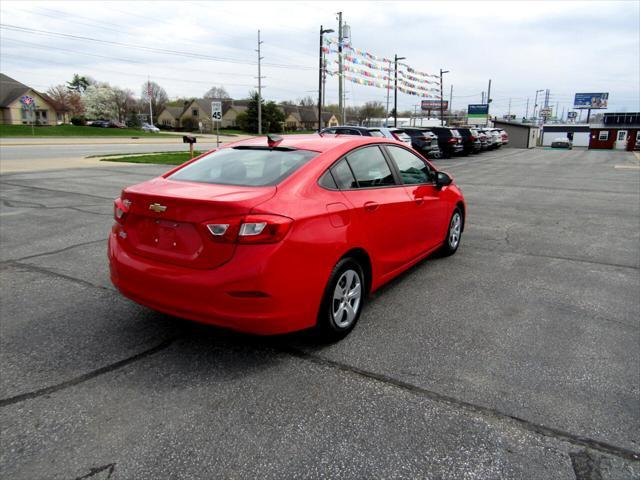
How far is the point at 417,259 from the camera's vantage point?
16.3ft

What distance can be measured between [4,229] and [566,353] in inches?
297

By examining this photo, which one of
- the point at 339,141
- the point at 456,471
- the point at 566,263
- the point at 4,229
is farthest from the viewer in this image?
the point at 4,229

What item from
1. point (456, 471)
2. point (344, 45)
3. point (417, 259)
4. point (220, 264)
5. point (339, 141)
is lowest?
point (456, 471)

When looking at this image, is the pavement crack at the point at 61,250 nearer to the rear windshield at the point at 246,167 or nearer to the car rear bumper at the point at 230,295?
the rear windshield at the point at 246,167

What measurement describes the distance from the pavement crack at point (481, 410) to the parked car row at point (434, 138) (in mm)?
13645

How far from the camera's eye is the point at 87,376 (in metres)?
3.08

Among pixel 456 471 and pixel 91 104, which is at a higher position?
pixel 91 104

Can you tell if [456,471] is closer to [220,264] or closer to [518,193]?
[220,264]

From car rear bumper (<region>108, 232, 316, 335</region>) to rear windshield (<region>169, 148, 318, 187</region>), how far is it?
2.37ft

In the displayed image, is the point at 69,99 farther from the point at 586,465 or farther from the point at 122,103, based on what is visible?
the point at 586,465

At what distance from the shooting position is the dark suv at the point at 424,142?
23109 millimetres

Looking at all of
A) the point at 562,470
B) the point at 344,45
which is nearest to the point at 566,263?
the point at 562,470

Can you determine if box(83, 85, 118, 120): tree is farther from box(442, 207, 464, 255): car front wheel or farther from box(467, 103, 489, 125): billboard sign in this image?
box(442, 207, 464, 255): car front wheel

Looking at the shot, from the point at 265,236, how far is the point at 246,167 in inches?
38.5
